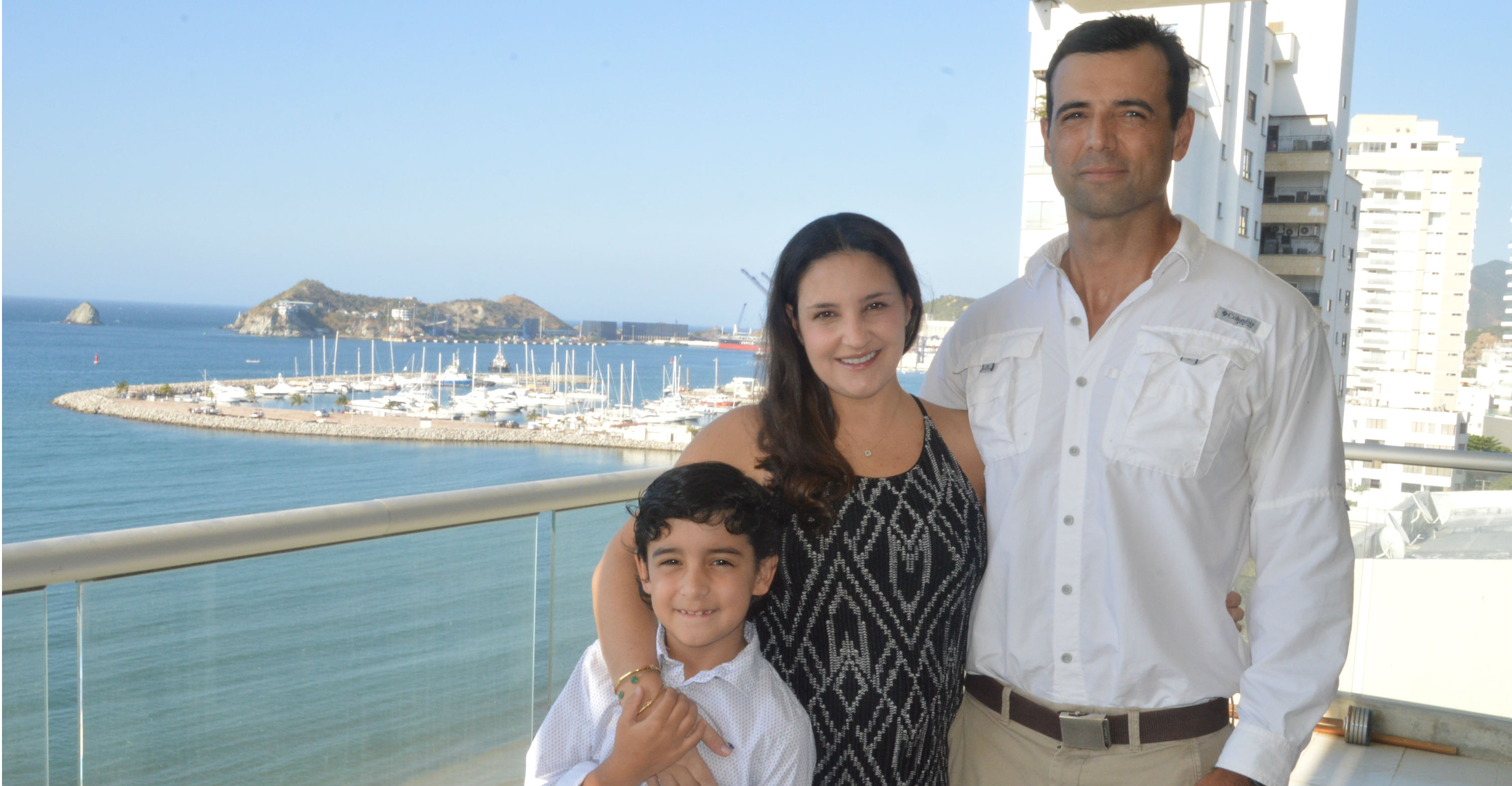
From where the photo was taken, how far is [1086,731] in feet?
4.71

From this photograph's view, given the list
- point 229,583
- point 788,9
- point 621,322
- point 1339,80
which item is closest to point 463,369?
point 621,322

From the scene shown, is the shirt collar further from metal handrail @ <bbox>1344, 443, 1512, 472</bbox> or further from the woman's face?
metal handrail @ <bbox>1344, 443, 1512, 472</bbox>

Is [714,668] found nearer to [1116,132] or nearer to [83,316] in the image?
[1116,132]

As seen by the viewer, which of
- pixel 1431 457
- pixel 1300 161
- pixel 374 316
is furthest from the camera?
pixel 374 316

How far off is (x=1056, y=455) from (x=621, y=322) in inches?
3206

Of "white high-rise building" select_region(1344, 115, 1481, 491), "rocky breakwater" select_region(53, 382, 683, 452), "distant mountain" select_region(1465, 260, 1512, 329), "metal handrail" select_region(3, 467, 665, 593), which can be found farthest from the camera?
"distant mountain" select_region(1465, 260, 1512, 329)

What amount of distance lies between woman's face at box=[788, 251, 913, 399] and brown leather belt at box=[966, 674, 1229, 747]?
513 millimetres

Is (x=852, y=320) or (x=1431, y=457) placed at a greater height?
(x=852, y=320)

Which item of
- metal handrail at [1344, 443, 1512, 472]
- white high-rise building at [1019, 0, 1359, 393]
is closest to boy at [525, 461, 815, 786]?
metal handrail at [1344, 443, 1512, 472]

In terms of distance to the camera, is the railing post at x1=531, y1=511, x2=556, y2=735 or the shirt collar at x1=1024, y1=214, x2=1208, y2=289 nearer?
the shirt collar at x1=1024, y1=214, x2=1208, y2=289

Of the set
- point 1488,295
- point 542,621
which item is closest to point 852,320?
point 542,621

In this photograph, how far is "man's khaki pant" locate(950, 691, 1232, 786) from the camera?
143 cm

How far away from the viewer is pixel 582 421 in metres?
57.3

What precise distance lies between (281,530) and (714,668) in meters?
0.98
